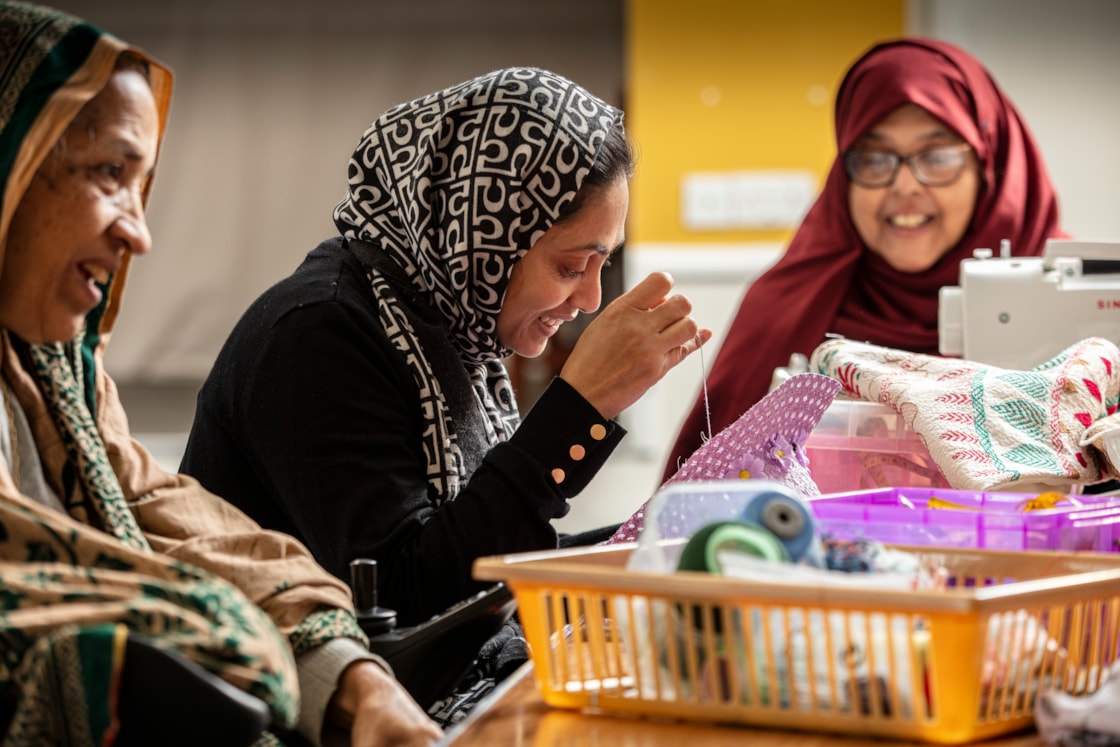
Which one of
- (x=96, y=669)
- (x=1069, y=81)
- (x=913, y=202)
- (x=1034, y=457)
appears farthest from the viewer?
(x=1069, y=81)

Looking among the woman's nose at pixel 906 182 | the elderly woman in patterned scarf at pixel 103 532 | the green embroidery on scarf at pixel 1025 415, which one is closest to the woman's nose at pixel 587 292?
the green embroidery on scarf at pixel 1025 415

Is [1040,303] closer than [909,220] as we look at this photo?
Yes

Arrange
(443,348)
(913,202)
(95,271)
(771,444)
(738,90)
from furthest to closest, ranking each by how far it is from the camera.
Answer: (738,90) → (913,202) → (443,348) → (771,444) → (95,271)

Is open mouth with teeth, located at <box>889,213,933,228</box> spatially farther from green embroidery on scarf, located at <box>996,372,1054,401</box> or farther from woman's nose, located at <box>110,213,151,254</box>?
woman's nose, located at <box>110,213,151,254</box>

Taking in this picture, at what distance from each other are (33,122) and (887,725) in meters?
0.70

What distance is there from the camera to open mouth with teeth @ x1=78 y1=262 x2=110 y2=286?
0.99 meters

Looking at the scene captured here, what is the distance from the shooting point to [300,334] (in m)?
1.42

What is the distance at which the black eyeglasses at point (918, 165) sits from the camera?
2605 millimetres

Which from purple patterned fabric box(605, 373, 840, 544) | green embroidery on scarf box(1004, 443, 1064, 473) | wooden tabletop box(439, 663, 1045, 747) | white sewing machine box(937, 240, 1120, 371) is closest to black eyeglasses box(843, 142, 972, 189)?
white sewing machine box(937, 240, 1120, 371)

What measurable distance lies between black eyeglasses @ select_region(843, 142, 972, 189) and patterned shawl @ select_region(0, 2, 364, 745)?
1.81 m

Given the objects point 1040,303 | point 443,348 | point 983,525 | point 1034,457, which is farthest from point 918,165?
point 983,525

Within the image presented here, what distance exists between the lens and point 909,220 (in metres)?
2.61

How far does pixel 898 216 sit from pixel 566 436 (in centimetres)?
147

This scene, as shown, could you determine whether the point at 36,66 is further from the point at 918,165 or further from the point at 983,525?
the point at 918,165
